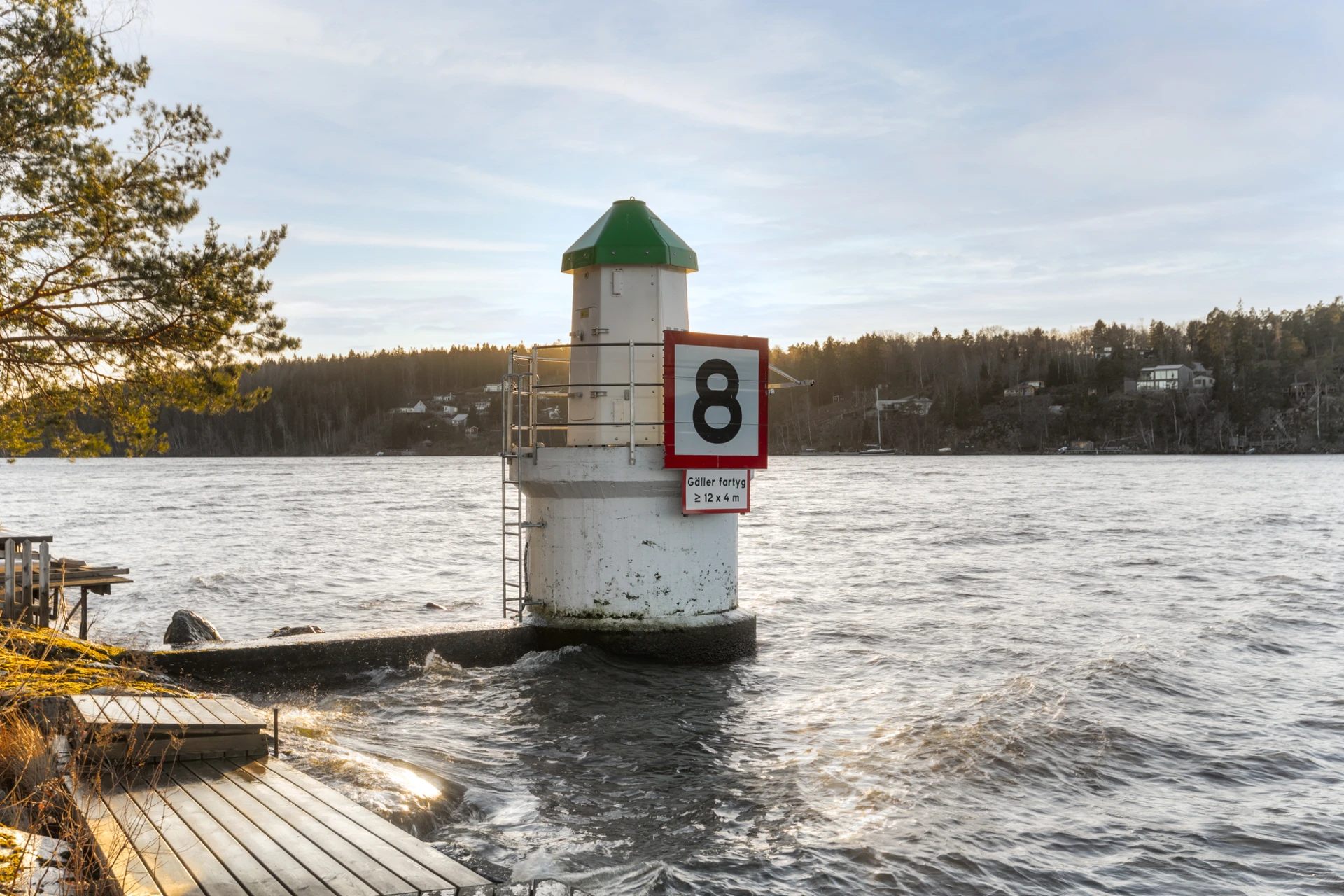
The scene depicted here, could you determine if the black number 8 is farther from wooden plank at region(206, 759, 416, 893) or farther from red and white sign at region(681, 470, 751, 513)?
wooden plank at region(206, 759, 416, 893)

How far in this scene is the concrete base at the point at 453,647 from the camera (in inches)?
473

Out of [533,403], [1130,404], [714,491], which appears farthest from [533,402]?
[1130,404]

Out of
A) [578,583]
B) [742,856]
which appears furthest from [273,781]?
[578,583]

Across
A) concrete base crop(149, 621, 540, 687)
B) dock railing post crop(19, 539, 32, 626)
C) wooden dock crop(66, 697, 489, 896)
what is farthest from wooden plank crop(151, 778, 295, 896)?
dock railing post crop(19, 539, 32, 626)

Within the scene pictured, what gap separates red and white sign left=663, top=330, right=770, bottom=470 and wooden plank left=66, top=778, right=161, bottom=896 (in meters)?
8.55

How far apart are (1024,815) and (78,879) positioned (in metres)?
7.51

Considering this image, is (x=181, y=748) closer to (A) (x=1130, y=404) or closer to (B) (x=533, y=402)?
(B) (x=533, y=402)

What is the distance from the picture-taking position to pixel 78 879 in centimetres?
467

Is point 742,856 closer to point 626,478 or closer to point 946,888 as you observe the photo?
point 946,888

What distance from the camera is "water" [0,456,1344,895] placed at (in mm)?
7918

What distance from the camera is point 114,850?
4.98m

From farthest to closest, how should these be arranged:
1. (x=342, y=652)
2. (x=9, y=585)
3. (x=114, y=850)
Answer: (x=342, y=652) → (x=9, y=585) → (x=114, y=850)

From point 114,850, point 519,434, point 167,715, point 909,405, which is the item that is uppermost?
point 909,405

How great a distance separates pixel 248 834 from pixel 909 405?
632 ft
